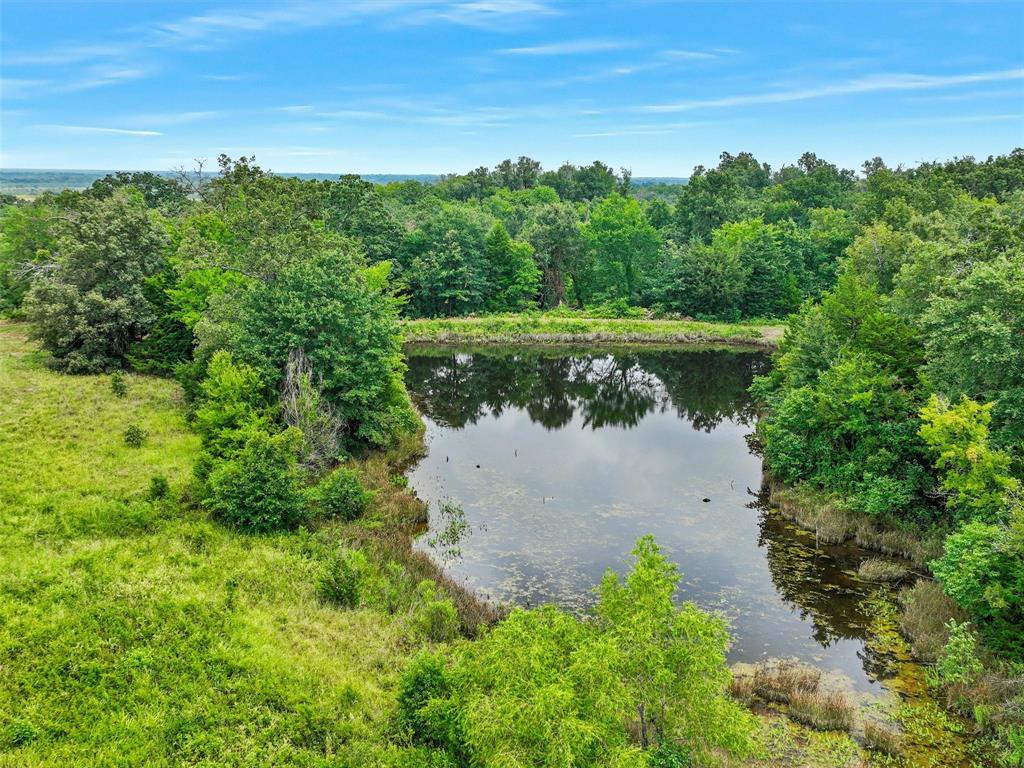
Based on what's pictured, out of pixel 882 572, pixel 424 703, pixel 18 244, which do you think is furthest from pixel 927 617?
pixel 18 244

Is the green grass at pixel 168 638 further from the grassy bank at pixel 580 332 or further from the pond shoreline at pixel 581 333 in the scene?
the grassy bank at pixel 580 332

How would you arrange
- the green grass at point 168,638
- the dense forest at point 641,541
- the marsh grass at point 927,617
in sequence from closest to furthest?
the dense forest at point 641,541 → the green grass at point 168,638 → the marsh grass at point 927,617

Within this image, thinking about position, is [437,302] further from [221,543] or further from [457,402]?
[221,543]

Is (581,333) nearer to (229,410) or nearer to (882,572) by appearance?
(229,410)

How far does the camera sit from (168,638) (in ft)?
51.5

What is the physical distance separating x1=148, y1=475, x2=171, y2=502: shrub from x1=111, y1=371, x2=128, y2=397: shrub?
12926 mm

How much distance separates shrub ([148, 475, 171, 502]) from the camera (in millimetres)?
23234

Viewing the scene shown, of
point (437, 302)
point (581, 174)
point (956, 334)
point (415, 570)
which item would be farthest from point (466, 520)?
point (581, 174)

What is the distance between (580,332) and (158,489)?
4472 centimetres

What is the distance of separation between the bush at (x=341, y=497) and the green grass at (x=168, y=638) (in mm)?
1281

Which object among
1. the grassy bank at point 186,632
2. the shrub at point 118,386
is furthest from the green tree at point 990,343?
the shrub at point 118,386

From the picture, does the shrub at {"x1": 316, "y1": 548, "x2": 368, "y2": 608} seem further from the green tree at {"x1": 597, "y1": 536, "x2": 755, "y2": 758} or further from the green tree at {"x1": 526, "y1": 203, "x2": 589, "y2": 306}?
the green tree at {"x1": 526, "y1": 203, "x2": 589, "y2": 306}

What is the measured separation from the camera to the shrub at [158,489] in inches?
915

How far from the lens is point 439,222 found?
7150cm
